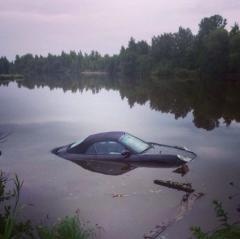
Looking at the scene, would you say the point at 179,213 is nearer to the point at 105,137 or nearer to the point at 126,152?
the point at 126,152

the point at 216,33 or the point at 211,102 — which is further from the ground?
the point at 216,33

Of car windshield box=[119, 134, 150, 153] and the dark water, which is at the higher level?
car windshield box=[119, 134, 150, 153]

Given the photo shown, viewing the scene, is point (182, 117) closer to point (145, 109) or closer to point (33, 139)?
point (145, 109)

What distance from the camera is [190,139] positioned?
20.5m

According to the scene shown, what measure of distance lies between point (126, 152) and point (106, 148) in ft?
2.61

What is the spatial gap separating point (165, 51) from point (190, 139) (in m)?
98.0

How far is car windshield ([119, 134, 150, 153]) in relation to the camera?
14.1 meters

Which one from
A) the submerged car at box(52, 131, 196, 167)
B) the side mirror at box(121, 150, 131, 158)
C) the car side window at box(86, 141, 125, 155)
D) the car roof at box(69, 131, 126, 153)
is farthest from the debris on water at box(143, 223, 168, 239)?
the car roof at box(69, 131, 126, 153)

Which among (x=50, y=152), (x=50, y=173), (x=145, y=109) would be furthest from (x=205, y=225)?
(x=145, y=109)

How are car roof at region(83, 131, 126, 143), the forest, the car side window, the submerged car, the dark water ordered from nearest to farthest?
the dark water, the submerged car, the car side window, car roof at region(83, 131, 126, 143), the forest

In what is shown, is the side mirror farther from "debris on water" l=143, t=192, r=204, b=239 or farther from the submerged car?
"debris on water" l=143, t=192, r=204, b=239

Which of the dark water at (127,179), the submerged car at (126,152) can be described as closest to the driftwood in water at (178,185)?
the dark water at (127,179)

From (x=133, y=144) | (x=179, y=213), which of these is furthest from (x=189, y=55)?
(x=179, y=213)

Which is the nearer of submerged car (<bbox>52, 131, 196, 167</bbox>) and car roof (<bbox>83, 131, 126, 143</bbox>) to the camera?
submerged car (<bbox>52, 131, 196, 167</bbox>)
